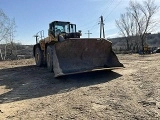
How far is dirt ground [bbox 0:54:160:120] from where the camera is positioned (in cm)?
497

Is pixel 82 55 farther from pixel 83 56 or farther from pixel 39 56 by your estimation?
pixel 39 56

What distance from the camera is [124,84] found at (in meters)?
7.56

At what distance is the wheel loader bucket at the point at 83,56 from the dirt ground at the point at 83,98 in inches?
17.8

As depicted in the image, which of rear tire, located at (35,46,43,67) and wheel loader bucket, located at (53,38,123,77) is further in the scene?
rear tire, located at (35,46,43,67)

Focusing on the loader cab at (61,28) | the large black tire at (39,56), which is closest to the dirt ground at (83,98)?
the loader cab at (61,28)

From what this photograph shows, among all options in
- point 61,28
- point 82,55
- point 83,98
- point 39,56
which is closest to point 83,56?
point 82,55

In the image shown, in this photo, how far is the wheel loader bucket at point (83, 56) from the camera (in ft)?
30.7

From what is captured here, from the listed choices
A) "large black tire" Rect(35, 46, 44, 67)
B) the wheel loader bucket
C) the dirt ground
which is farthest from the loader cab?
the dirt ground

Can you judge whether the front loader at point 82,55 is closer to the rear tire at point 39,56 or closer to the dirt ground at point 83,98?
the dirt ground at point 83,98

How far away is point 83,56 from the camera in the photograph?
386 inches

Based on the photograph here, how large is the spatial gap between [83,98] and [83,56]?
378 centimetres

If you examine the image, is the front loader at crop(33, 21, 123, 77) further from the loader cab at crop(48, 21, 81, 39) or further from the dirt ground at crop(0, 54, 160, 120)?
the loader cab at crop(48, 21, 81, 39)

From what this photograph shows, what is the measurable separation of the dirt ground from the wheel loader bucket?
1.49 ft

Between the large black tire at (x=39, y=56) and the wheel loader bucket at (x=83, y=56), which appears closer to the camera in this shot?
the wheel loader bucket at (x=83, y=56)
